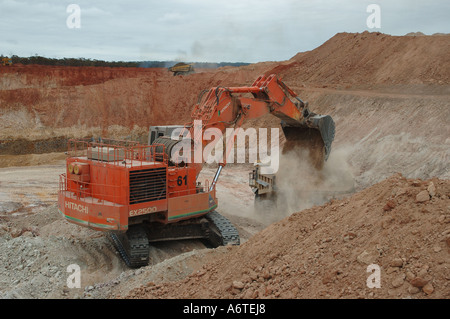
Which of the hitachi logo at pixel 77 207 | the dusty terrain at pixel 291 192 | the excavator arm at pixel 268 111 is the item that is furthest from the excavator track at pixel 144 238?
the excavator arm at pixel 268 111

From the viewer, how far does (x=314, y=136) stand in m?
14.4

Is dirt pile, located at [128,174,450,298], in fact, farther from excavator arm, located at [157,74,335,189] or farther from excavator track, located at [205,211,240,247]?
excavator arm, located at [157,74,335,189]

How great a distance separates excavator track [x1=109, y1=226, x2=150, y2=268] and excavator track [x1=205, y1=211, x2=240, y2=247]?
1856 millimetres

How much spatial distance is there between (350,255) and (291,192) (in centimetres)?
825

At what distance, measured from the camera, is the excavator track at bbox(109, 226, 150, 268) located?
33.7ft

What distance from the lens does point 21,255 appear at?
10.2m

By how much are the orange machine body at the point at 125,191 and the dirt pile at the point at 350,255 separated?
3.45m

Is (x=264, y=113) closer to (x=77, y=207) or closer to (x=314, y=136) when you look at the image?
(x=314, y=136)

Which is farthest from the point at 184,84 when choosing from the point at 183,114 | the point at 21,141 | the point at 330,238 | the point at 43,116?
the point at 330,238

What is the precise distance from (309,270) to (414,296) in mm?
1299

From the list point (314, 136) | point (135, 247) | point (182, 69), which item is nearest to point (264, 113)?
point (314, 136)

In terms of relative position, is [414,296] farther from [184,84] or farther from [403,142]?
[184,84]

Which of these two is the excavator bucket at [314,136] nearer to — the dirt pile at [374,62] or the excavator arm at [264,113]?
the excavator arm at [264,113]

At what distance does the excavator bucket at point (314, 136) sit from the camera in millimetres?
14008
